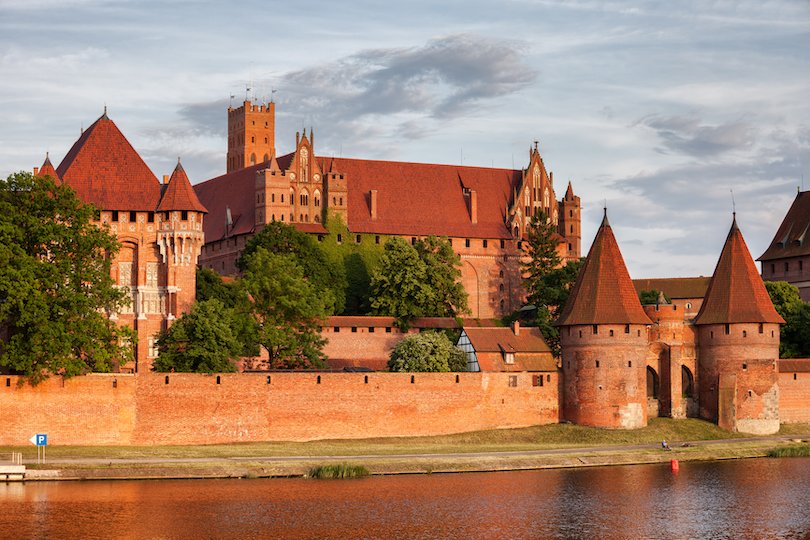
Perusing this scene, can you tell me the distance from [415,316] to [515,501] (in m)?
29.5

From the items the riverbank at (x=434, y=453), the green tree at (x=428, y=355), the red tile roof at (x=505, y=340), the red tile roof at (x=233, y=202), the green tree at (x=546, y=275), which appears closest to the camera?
the riverbank at (x=434, y=453)

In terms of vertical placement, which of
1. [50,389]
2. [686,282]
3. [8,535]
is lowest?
[8,535]

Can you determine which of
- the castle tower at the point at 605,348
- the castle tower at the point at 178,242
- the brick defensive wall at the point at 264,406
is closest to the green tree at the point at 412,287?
the brick defensive wall at the point at 264,406

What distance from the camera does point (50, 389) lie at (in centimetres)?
5769

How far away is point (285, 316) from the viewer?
68188mm

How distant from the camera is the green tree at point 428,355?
66.9 metres

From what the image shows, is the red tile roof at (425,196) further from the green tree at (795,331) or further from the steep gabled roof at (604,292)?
the steep gabled roof at (604,292)

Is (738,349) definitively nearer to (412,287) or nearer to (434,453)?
(434,453)

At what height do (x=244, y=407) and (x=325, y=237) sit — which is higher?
(x=325, y=237)

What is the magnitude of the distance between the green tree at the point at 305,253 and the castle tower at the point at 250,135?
108 feet

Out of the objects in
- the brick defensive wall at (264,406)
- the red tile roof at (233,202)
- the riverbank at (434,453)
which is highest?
the red tile roof at (233,202)

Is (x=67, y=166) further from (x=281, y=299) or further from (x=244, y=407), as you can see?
(x=244, y=407)

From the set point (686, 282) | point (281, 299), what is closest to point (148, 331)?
point (281, 299)

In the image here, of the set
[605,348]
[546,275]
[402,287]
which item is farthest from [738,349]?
[402,287]
